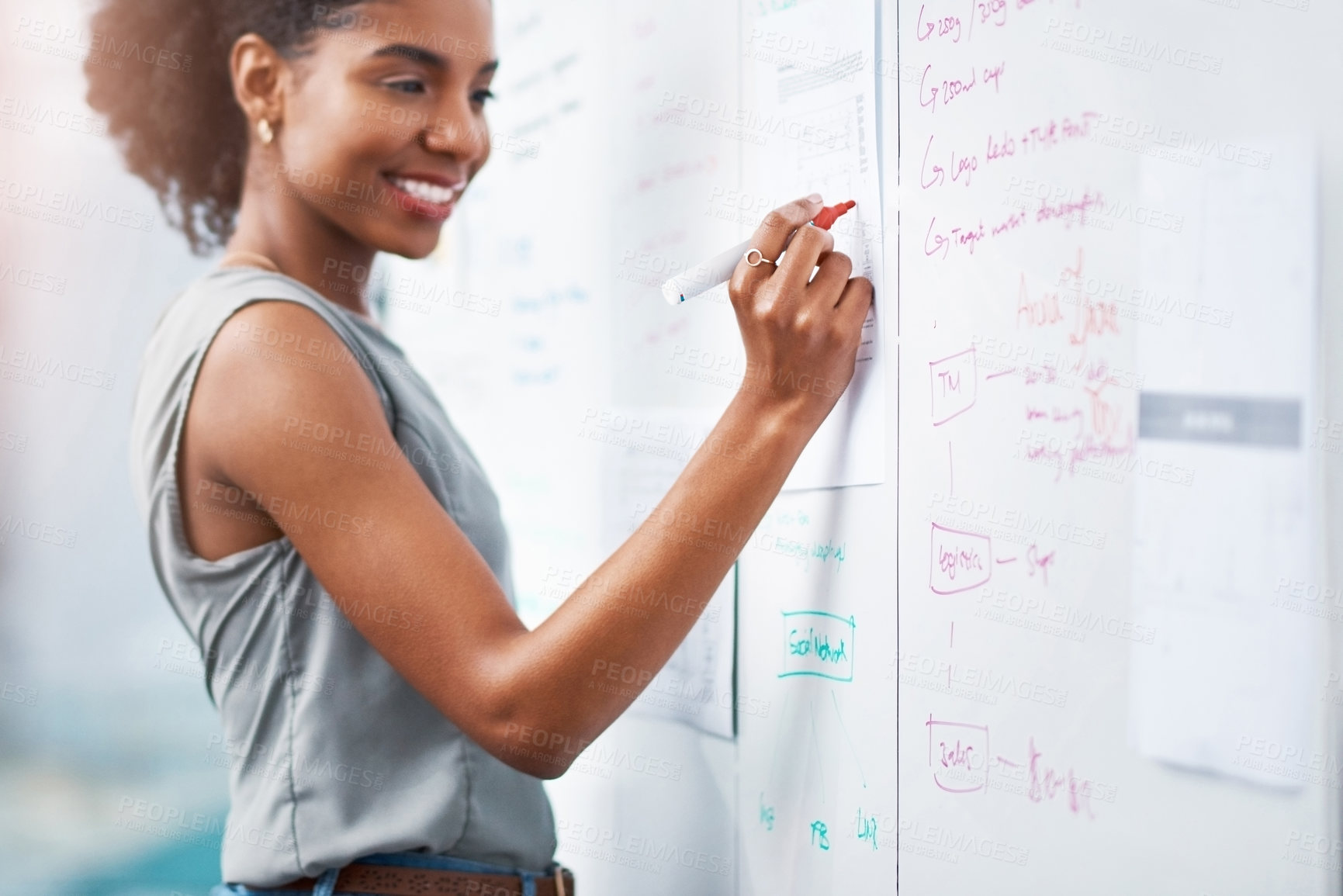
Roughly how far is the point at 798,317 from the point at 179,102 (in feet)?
2.52

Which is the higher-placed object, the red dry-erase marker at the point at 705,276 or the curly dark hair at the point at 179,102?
the curly dark hair at the point at 179,102

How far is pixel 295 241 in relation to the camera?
0.92m

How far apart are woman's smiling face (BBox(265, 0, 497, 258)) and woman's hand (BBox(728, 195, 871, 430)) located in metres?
0.37

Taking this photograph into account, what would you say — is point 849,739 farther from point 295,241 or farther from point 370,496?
point 295,241

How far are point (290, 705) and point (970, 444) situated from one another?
0.56 metres

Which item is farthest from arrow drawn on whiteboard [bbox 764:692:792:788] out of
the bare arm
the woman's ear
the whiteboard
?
the woman's ear

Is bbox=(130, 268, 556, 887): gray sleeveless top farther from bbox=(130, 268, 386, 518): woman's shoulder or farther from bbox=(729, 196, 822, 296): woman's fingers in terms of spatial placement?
bbox=(729, 196, 822, 296): woman's fingers

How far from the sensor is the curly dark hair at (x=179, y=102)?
0.99 meters

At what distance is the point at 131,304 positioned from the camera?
1879mm

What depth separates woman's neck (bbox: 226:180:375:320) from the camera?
0.92 m

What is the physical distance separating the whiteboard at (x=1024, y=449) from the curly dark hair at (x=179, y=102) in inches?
17.2

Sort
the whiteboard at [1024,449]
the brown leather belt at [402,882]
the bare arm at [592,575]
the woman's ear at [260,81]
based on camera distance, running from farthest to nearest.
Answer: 1. the woman's ear at [260,81]
2. the brown leather belt at [402,882]
3. the bare arm at [592,575]
4. the whiteboard at [1024,449]

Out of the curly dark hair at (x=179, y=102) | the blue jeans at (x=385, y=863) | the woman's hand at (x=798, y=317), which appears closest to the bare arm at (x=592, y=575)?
the woman's hand at (x=798, y=317)

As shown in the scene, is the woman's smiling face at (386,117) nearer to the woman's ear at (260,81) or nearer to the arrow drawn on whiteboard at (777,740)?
the woman's ear at (260,81)
